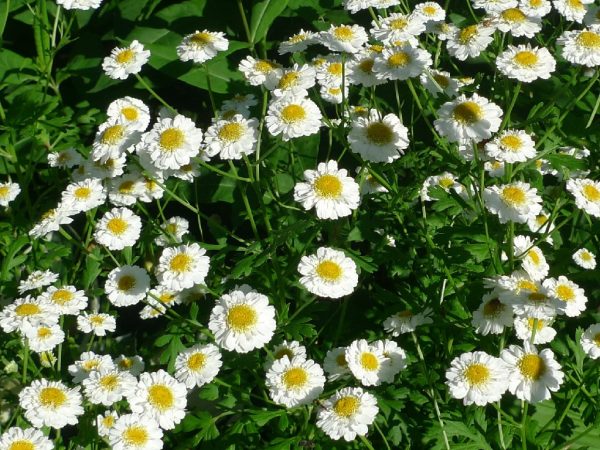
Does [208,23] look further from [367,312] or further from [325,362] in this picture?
[325,362]

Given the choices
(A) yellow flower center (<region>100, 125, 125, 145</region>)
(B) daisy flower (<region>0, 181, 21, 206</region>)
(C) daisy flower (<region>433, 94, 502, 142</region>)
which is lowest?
(B) daisy flower (<region>0, 181, 21, 206</region>)

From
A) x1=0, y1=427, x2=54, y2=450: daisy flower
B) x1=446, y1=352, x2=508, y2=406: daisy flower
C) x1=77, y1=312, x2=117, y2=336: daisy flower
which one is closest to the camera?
x1=446, y1=352, x2=508, y2=406: daisy flower

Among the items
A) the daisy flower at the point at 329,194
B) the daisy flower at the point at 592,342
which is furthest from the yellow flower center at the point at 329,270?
the daisy flower at the point at 592,342

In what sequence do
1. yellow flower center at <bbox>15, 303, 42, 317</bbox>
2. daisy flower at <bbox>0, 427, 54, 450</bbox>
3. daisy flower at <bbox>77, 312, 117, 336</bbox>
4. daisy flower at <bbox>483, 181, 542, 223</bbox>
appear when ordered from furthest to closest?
daisy flower at <bbox>77, 312, 117, 336</bbox> < yellow flower center at <bbox>15, 303, 42, 317</bbox> < daisy flower at <bbox>0, 427, 54, 450</bbox> < daisy flower at <bbox>483, 181, 542, 223</bbox>

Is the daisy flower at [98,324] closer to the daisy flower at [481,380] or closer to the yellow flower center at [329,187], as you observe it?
the yellow flower center at [329,187]

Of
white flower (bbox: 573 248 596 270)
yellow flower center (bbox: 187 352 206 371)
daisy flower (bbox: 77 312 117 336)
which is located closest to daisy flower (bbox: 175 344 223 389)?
yellow flower center (bbox: 187 352 206 371)

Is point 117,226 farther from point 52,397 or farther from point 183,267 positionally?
point 52,397

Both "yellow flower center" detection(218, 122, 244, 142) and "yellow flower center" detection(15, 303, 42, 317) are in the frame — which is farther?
"yellow flower center" detection(15, 303, 42, 317)

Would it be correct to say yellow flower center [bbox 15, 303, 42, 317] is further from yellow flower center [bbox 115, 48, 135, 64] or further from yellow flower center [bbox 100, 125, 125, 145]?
yellow flower center [bbox 115, 48, 135, 64]
